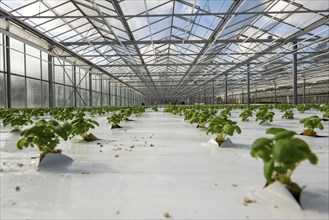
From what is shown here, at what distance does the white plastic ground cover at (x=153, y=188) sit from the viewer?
1.58m

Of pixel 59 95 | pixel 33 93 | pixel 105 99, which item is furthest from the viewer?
pixel 105 99

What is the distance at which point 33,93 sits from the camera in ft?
55.0

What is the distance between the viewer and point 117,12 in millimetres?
10680

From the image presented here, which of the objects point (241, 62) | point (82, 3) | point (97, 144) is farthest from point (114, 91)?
point (97, 144)

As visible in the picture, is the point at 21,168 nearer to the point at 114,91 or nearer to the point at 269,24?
the point at 269,24

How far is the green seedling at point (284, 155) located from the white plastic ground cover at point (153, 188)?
0.43 feet

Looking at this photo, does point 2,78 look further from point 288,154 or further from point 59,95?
point 288,154

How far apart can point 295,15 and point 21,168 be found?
42.4ft

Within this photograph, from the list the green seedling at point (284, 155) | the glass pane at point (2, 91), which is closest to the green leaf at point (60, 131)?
the green seedling at point (284, 155)

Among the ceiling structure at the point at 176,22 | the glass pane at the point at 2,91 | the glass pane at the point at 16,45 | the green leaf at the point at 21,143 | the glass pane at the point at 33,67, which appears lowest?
the green leaf at the point at 21,143

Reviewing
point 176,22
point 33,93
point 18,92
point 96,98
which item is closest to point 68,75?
point 33,93

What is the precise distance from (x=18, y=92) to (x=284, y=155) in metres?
16.1

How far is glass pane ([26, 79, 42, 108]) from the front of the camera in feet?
53.0

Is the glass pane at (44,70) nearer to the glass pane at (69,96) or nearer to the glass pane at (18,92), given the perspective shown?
the glass pane at (18,92)
